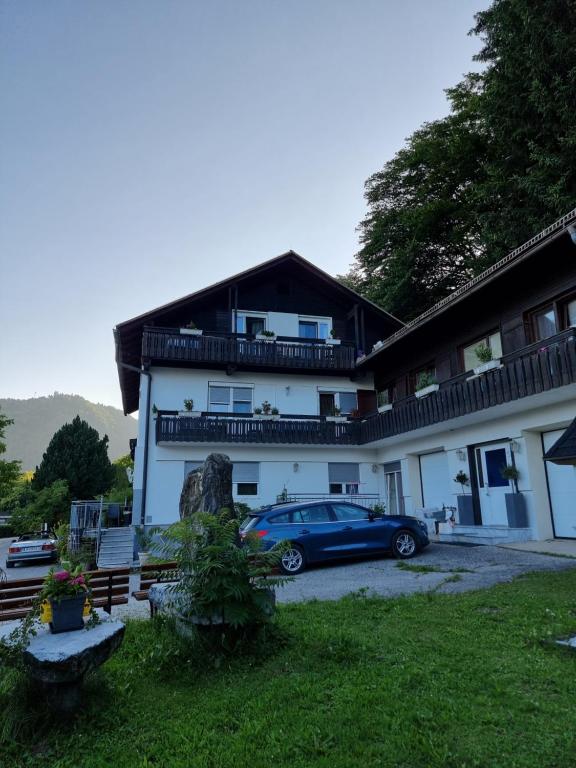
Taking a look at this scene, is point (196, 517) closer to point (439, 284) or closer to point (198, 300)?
point (198, 300)

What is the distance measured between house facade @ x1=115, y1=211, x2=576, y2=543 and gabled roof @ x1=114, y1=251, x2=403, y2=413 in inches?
4.2

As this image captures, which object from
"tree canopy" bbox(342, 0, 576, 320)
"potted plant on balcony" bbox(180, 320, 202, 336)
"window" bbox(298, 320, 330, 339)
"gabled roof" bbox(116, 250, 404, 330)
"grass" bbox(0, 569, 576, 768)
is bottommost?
"grass" bbox(0, 569, 576, 768)

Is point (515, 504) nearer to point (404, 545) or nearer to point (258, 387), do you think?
point (404, 545)

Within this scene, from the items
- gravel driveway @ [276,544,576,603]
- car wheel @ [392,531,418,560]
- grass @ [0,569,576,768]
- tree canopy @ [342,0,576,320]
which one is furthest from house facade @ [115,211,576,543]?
grass @ [0,569,576,768]

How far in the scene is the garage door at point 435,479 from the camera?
17188mm

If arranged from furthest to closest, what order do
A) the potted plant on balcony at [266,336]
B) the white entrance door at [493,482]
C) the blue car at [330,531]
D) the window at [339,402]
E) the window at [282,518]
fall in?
the window at [339,402] → the potted plant on balcony at [266,336] → the white entrance door at [493,482] → the window at [282,518] → the blue car at [330,531]

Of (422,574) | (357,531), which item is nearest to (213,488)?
(422,574)

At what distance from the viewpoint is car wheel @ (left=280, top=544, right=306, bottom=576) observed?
10.4 metres

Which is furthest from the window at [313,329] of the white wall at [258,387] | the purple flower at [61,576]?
the purple flower at [61,576]

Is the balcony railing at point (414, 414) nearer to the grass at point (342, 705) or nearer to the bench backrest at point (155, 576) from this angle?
the grass at point (342, 705)

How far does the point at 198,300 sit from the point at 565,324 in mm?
14159

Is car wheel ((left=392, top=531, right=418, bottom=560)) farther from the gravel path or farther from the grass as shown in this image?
the grass

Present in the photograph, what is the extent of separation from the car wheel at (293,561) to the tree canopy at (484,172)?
1554 cm

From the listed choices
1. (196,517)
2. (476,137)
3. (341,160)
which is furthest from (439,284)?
(196,517)
